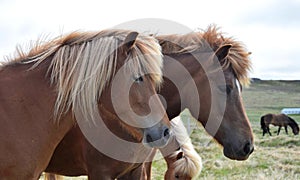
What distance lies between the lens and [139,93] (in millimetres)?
3098

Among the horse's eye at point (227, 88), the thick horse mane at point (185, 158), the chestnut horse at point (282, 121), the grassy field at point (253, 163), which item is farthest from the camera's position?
the chestnut horse at point (282, 121)

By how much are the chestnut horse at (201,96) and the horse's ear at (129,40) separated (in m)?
1.23

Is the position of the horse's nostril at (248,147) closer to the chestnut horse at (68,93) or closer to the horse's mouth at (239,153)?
the horse's mouth at (239,153)

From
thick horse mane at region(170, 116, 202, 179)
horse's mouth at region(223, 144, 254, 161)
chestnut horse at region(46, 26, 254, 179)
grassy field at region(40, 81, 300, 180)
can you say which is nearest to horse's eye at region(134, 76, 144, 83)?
chestnut horse at region(46, 26, 254, 179)

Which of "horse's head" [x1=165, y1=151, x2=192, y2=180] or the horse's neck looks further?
"horse's head" [x1=165, y1=151, x2=192, y2=180]

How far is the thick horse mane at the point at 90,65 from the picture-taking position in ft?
10.4

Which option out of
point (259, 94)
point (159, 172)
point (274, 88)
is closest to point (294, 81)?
point (274, 88)

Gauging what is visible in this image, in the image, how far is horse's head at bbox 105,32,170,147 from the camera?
3.10m

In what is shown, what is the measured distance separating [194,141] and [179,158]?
9.61 metres

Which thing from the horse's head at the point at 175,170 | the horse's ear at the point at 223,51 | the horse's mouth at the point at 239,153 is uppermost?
the horse's ear at the point at 223,51

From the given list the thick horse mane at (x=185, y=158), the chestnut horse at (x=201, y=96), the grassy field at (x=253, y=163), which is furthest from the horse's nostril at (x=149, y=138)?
the thick horse mane at (x=185, y=158)

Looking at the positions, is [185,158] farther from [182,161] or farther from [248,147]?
[248,147]

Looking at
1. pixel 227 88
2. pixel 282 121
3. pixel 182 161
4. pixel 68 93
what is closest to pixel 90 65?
→ pixel 68 93

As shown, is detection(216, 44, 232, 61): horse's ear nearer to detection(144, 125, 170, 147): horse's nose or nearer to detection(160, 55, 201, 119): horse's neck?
detection(160, 55, 201, 119): horse's neck
